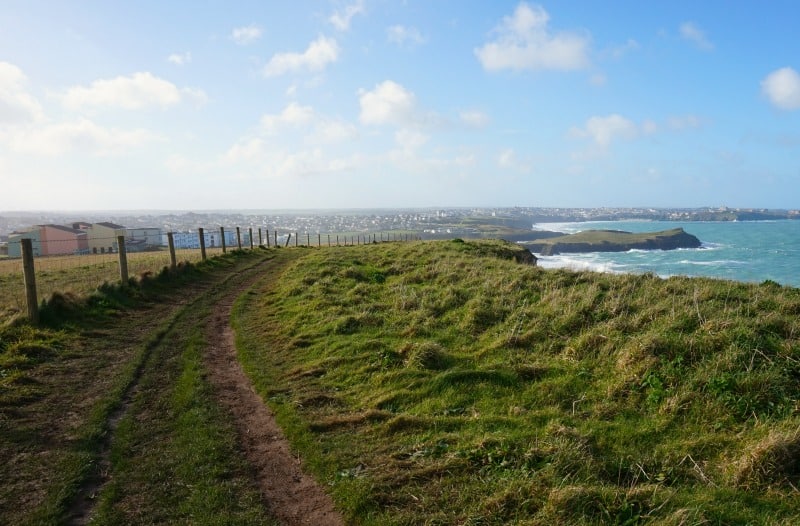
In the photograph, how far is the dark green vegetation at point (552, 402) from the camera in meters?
4.73

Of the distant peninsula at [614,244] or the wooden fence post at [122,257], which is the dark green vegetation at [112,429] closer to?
the wooden fence post at [122,257]

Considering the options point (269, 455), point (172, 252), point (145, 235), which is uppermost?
point (145, 235)

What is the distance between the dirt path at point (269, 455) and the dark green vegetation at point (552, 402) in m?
0.24

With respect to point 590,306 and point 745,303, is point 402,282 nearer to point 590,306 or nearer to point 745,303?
point 590,306

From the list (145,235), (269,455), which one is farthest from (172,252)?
(145,235)

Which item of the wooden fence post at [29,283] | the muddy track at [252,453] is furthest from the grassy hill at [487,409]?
the wooden fence post at [29,283]

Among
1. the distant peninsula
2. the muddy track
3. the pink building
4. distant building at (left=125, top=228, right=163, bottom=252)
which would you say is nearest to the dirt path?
the muddy track

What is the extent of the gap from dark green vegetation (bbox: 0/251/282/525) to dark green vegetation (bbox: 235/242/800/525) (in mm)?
1124

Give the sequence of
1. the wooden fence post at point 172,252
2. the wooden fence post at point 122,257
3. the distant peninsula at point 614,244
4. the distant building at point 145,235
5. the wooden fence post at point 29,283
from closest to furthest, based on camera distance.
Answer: the wooden fence post at point 29,283 → the wooden fence post at point 122,257 → the wooden fence post at point 172,252 → the distant building at point 145,235 → the distant peninsula at point 614,244

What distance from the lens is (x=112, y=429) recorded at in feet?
22.4

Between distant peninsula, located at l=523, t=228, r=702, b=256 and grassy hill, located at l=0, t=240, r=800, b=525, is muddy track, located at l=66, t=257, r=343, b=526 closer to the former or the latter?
grassy hill, located at l=0, t=240, r=800, b=525

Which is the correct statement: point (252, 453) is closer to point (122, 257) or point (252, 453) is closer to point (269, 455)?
point (269, 455)

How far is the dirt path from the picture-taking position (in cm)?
494

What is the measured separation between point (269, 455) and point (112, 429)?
2.53 m
